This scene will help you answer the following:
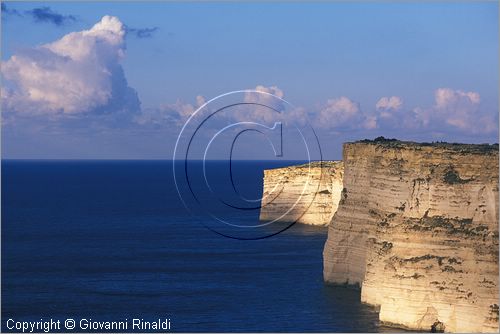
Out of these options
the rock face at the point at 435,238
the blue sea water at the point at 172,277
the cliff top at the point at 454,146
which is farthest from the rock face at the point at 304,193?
the rock face at the point at 435,238

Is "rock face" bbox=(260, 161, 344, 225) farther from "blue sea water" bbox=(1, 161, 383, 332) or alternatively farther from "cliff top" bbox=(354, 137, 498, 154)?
"cliff top" bbox=(354, 137, 498, 154)

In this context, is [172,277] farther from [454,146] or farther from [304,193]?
[304,193]

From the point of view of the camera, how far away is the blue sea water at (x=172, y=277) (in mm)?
50812

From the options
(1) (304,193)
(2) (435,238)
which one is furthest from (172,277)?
(1) (304,193)

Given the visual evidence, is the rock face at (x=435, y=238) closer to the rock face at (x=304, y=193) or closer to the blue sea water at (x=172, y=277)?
the blue sea water at (x=172, y=277)

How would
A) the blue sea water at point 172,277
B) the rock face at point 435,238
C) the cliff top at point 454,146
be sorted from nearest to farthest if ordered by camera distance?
A: the rock face at point 435,238 < the cliff top at point 454,146 < the blue sea water at point 172,277

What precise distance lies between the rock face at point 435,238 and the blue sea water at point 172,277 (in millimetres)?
2996

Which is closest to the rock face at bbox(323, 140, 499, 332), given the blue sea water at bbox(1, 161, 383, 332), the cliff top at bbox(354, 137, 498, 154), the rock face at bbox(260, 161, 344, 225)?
the cliff top at bbox(354, 137, 498, 154)

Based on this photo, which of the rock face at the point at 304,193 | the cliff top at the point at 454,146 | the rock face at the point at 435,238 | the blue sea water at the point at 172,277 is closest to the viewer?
A: the rock face at the point at 435,238

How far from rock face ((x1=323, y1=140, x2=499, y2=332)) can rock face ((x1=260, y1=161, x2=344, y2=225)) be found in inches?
1901

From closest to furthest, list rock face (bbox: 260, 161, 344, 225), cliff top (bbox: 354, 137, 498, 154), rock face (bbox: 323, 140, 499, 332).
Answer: rock face (bbox: 323, 140, 499, 332) < cliff top (bbox: 354, 137, 498, 154) < rock face (bbox: 260, 161, 344, 225)

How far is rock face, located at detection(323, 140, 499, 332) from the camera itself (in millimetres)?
43750

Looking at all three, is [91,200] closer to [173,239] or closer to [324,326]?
[173,239]

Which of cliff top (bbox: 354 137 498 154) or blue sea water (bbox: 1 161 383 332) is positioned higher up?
cliff top (bbox: 354 137 498 154)
